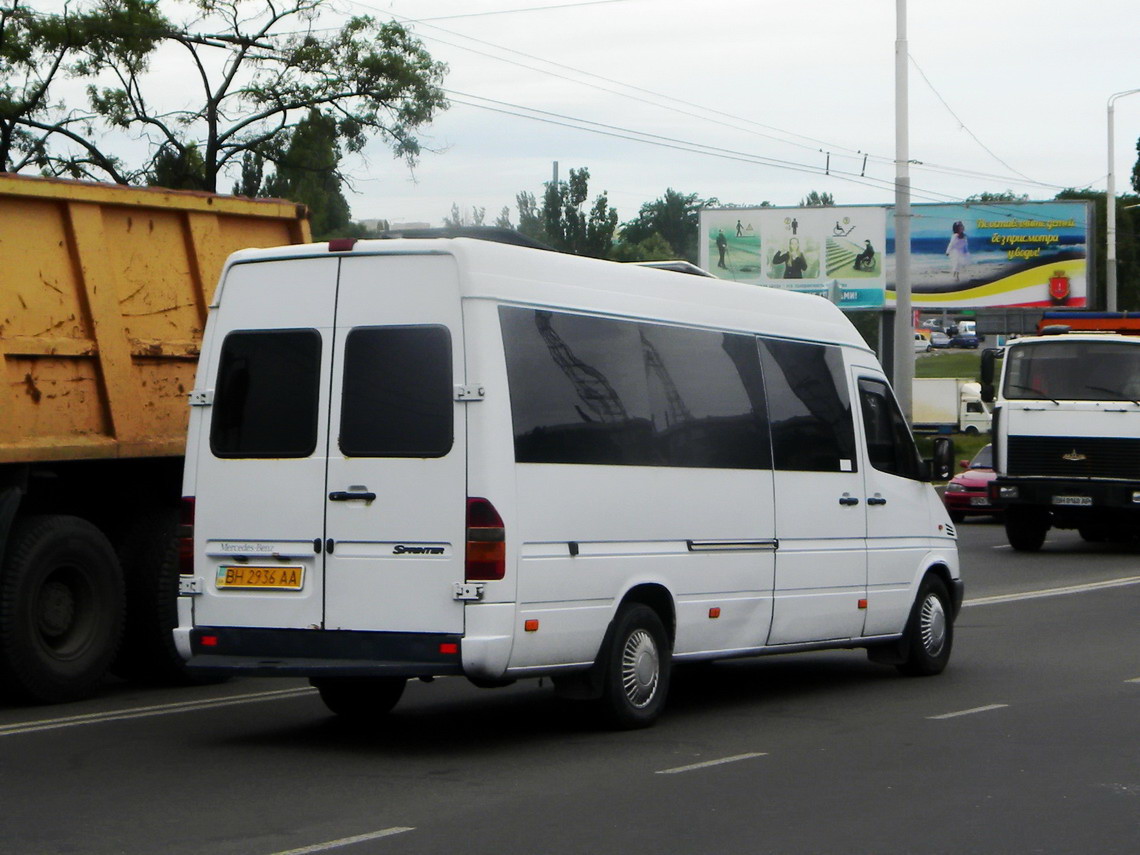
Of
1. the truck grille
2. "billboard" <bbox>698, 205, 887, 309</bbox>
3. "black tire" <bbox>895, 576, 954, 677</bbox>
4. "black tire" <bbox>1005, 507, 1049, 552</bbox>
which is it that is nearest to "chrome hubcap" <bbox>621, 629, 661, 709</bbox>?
"black tire" <bbox>895, 576, 954, 677</bbox>

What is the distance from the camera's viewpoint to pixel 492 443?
8.55 meters

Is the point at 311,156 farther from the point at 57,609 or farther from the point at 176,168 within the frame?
the point at 57,609

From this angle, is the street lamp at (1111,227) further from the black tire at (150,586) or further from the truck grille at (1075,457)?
the black tire at (150,586)

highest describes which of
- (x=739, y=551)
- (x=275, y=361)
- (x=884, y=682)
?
(x=275, y=361)

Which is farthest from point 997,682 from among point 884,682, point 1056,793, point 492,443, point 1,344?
point 1,344

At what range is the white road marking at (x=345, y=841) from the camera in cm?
660

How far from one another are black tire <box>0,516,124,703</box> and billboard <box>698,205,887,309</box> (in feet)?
164

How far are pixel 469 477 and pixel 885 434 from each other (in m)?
4.29

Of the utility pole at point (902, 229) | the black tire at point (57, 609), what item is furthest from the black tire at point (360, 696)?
the utility pole at point (902, 229)

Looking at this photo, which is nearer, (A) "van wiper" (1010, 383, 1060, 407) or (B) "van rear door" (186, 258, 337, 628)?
(B) "van rear door" (186, 258, 337, 628)

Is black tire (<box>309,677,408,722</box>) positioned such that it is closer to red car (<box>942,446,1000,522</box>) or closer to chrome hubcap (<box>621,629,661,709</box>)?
chrome hubcap (<box>621,629,661,709</box>)

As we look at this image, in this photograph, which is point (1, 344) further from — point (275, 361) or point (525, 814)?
point (525, 814)

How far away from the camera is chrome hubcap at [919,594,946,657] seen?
479 inches

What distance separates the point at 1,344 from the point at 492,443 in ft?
11.5
